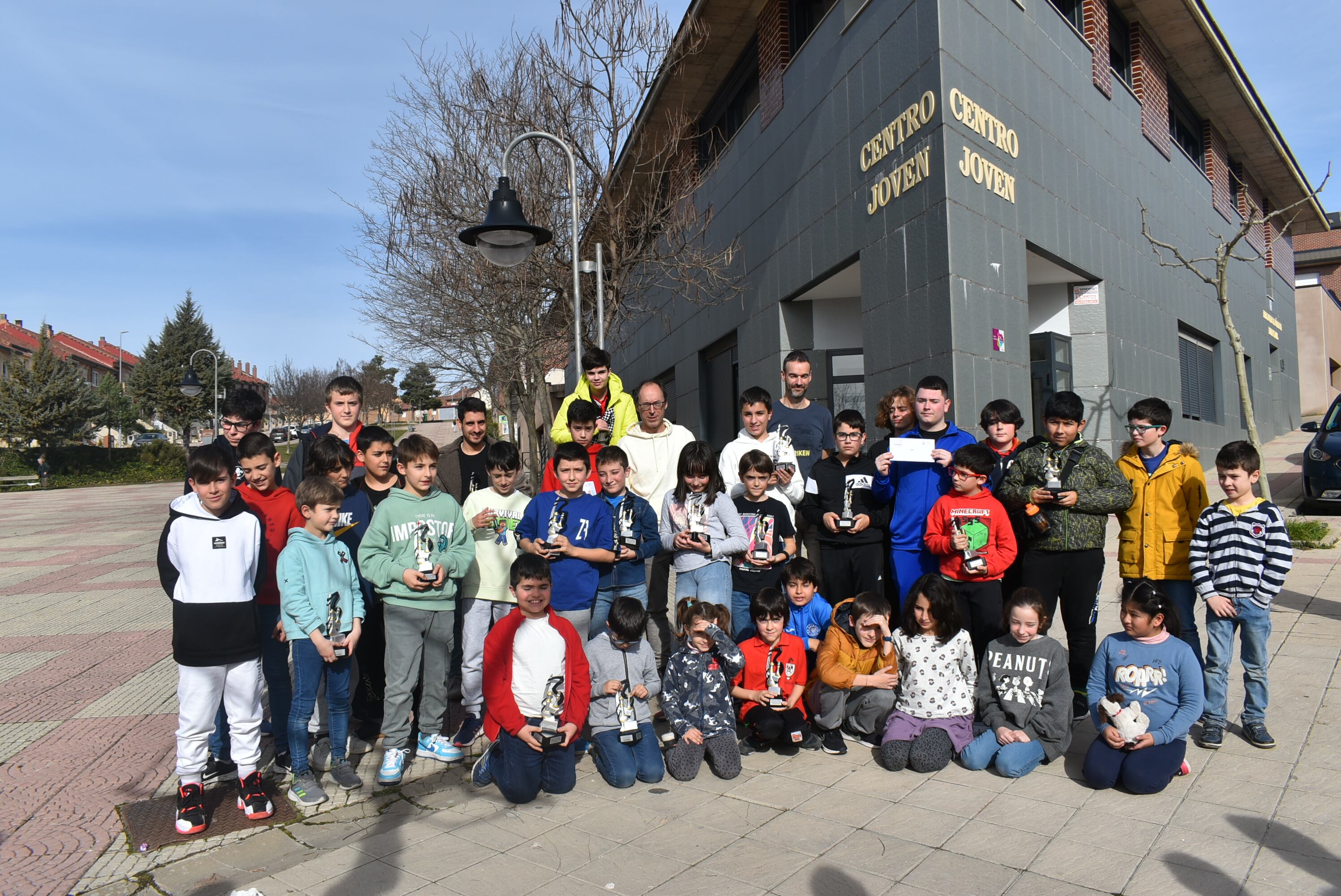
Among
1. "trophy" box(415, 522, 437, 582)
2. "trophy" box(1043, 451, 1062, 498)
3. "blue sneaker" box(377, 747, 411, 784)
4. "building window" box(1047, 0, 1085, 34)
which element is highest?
"building window" box(1047, 0, 1085, 34)

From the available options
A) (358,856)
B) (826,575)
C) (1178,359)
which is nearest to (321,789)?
(358,856)

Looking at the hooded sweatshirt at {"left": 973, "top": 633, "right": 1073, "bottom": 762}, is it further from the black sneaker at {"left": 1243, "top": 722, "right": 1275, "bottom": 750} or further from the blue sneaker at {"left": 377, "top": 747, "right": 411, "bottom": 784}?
the blue sneaker at {"left": 377, "top": 747, "right": 411, "bottom": 784}

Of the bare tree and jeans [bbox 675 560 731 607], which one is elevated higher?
the bare tree

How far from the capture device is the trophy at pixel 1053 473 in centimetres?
487

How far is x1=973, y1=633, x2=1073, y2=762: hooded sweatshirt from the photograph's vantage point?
14.8 feet

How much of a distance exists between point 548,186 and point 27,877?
460 inches

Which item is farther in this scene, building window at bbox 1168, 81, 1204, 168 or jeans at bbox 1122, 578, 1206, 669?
building window at bbox 1168, 81, 1204, 168

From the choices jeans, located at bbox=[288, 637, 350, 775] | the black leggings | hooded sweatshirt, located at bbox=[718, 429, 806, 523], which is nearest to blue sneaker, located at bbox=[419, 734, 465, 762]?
jeans, located at bbox=[288, 637, 350, 775]

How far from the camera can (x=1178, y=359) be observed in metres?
16.7

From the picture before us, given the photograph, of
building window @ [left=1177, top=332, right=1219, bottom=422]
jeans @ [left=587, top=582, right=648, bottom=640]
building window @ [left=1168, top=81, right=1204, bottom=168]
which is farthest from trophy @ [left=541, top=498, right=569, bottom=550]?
building window @ [left=1168, top=81, right=1204, bottom=168]

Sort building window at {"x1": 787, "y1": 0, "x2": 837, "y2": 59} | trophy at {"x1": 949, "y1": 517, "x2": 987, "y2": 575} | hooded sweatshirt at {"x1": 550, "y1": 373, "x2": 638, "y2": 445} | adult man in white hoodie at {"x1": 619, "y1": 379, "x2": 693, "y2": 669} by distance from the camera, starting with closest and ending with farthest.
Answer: trophy at {"x1": 949, "y1": 517, "x2": 987, "y2": 575} < adult man in white hoodie at {"x1": 619, "y1": 379, "x2": 693, "y2": 669} < hooded sweatshirt at {"x1": 550, "y1": 373, "x2": 638, "y2": 445} < building window at {"x1": 787, "y1": 0, "x2": 837, "y2": 59}

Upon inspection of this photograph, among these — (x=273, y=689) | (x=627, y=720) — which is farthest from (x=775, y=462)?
(x=273, y=689)

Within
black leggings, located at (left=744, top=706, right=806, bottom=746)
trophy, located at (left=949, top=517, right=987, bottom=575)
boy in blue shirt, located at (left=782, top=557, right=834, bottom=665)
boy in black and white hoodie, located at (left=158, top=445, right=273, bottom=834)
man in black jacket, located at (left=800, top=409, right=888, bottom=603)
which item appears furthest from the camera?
man in black jacket, located at (left=800, top=409, right=888, bottom=603)

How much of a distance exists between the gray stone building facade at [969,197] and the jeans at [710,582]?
518 centimetres
